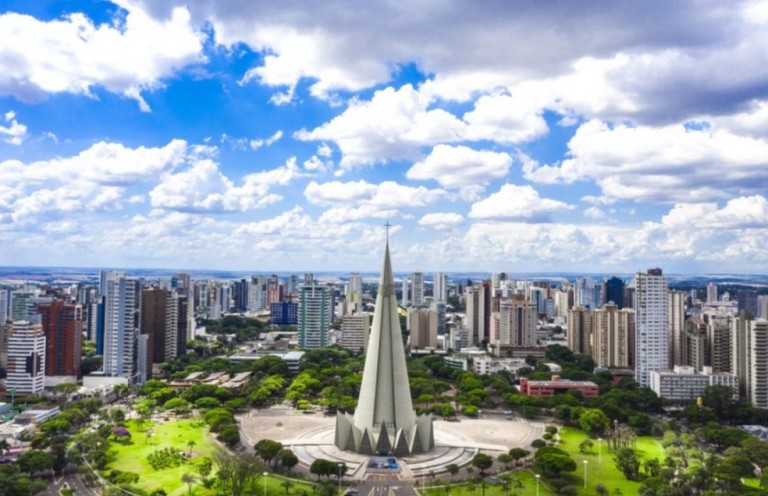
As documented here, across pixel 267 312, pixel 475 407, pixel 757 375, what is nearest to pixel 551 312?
pixel 267 312

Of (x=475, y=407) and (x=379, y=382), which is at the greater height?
(x=379, y=382)

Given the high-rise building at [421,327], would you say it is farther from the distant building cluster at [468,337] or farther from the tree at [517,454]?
the tree at [517,454]

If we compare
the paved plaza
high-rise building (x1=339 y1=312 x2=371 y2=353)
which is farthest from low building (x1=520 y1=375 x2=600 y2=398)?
high-rise building (x1=339 y1=312 x2=371 y2=353)

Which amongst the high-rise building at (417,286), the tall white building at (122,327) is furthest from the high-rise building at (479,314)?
the tall white building at (122,327)

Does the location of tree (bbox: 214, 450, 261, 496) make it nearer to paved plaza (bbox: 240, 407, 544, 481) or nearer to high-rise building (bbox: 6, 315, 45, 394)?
paved plaza (bbox: 240, 407, 544, 481)

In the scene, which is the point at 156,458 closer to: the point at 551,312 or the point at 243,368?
the point at 243,368

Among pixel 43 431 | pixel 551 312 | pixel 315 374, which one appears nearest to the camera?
pixel 43 431
